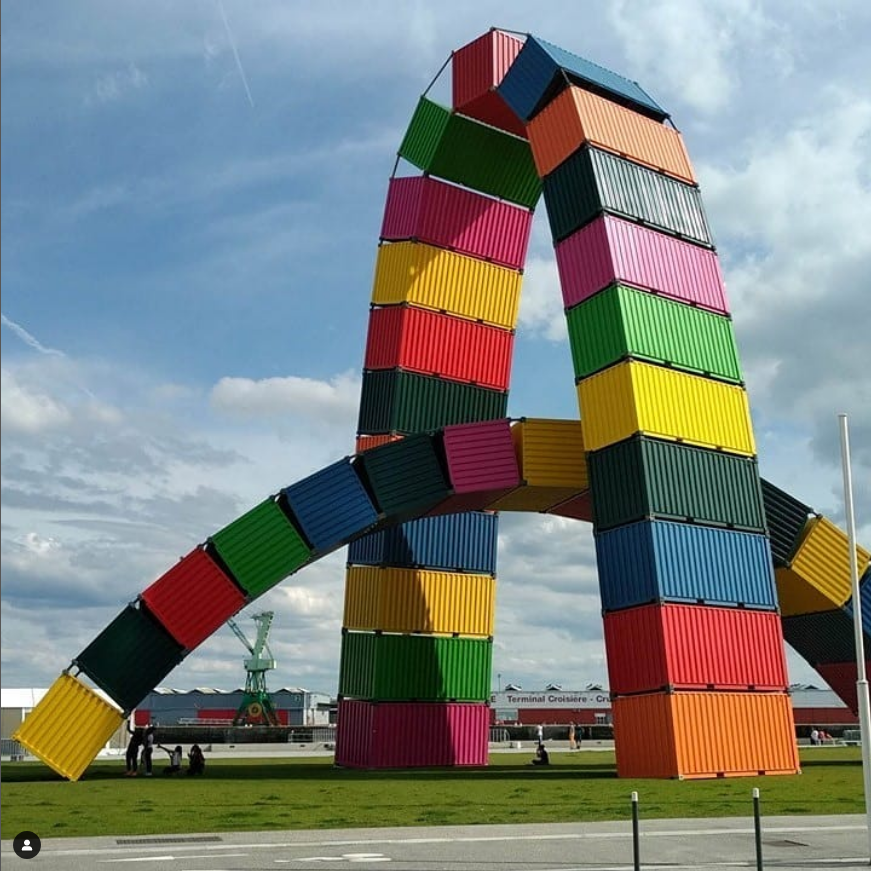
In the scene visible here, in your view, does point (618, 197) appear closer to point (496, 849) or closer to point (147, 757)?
point (147, 757)

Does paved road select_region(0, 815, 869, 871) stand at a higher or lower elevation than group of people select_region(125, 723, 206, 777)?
lower

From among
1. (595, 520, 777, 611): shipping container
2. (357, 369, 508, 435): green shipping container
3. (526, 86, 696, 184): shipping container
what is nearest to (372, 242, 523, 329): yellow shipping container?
(357, 369, 508, 435): green shipping container

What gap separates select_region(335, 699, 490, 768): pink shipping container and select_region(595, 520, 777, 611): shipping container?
1248 cm

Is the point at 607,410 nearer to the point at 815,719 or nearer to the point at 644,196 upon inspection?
the point at 644,196

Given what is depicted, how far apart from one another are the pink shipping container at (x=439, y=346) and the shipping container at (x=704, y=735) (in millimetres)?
17999

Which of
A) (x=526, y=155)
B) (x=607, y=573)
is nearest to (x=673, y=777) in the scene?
(x=607, y=573)

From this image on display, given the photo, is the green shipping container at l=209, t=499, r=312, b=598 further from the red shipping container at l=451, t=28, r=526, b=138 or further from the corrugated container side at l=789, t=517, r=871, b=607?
the red shipping container at l=451, t=28, r=526, b=138

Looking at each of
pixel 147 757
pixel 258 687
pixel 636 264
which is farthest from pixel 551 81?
pixel 258 687

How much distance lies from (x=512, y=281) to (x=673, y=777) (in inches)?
994

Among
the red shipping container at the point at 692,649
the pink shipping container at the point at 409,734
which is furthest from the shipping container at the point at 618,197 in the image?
the pink shipping container at the point at 409,734

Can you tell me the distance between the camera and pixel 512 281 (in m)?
53.2

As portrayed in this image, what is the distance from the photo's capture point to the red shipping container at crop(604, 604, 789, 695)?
3566 centimetres

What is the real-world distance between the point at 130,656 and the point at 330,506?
28.2 feet

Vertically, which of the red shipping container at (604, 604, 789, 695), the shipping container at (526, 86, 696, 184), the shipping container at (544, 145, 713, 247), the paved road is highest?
the shipping container at (526, 86, 696, 184)
